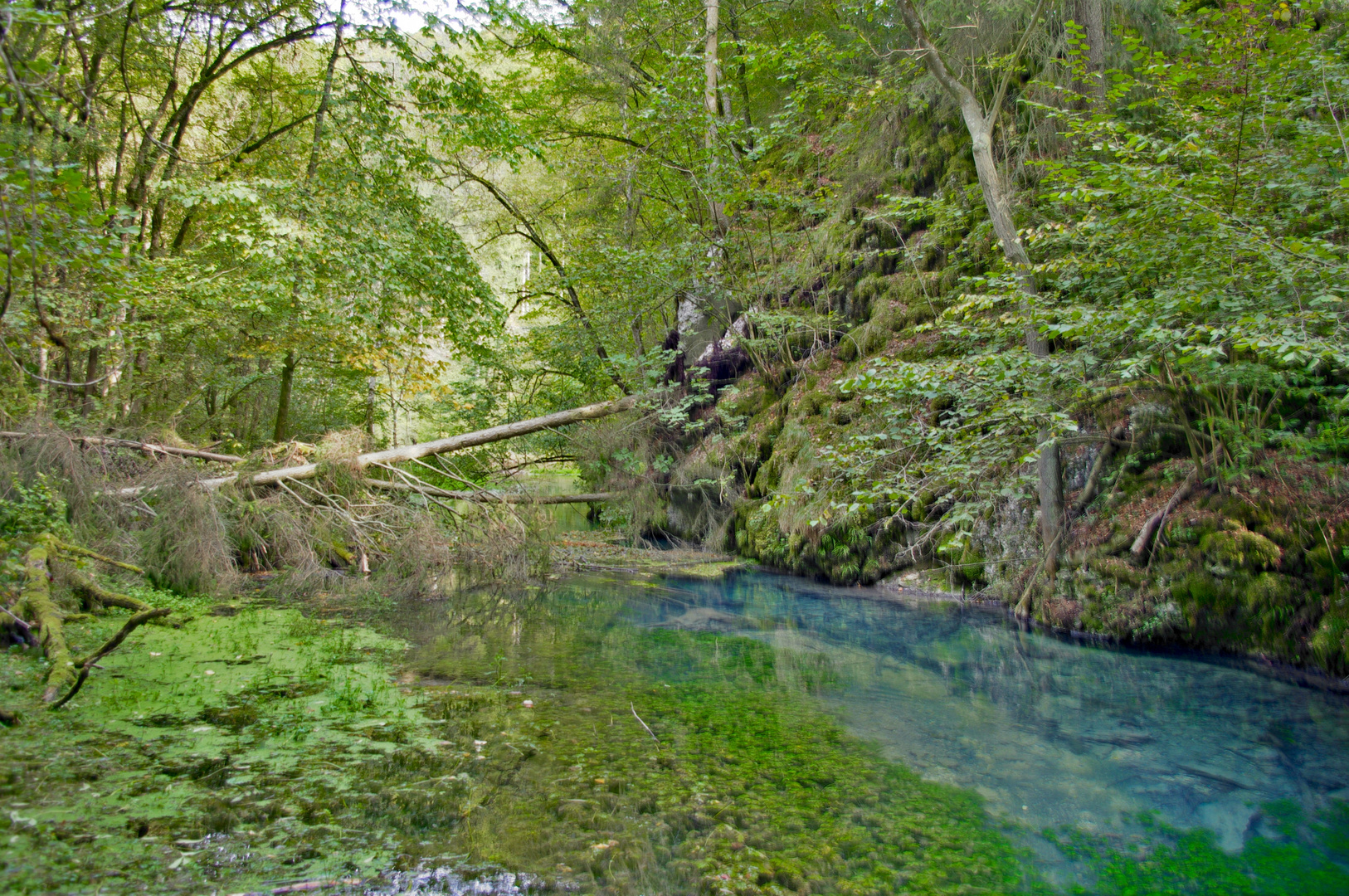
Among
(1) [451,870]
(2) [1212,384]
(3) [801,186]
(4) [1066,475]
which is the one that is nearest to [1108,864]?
(1) [451,870]

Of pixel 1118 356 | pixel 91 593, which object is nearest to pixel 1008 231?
pixel 1118 356

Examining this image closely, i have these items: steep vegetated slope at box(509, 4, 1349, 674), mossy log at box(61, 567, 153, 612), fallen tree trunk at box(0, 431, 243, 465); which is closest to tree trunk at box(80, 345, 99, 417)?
fallen tree trunk at box(0, 431, 243, 465)

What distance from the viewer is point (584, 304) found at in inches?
599

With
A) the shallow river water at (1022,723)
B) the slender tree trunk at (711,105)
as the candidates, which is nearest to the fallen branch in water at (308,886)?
the shallow river water at (1022,723)

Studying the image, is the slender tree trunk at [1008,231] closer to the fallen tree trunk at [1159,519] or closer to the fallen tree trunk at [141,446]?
the fallen tree trunk at [1159,519]

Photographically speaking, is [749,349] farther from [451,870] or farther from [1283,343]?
[451,870]

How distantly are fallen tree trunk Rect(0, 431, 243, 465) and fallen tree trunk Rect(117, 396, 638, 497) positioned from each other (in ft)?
2.30

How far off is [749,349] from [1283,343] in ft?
28.0

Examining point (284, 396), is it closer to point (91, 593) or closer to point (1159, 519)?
point (91, 593)

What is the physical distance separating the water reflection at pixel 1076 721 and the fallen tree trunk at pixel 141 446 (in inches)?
275

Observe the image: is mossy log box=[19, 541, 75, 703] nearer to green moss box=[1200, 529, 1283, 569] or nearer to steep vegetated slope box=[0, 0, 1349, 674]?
steep vegetated slope box=[0, 0, 1349, 674]

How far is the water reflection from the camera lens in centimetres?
367

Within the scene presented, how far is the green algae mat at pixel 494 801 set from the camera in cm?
255

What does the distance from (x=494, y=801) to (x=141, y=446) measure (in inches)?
320
